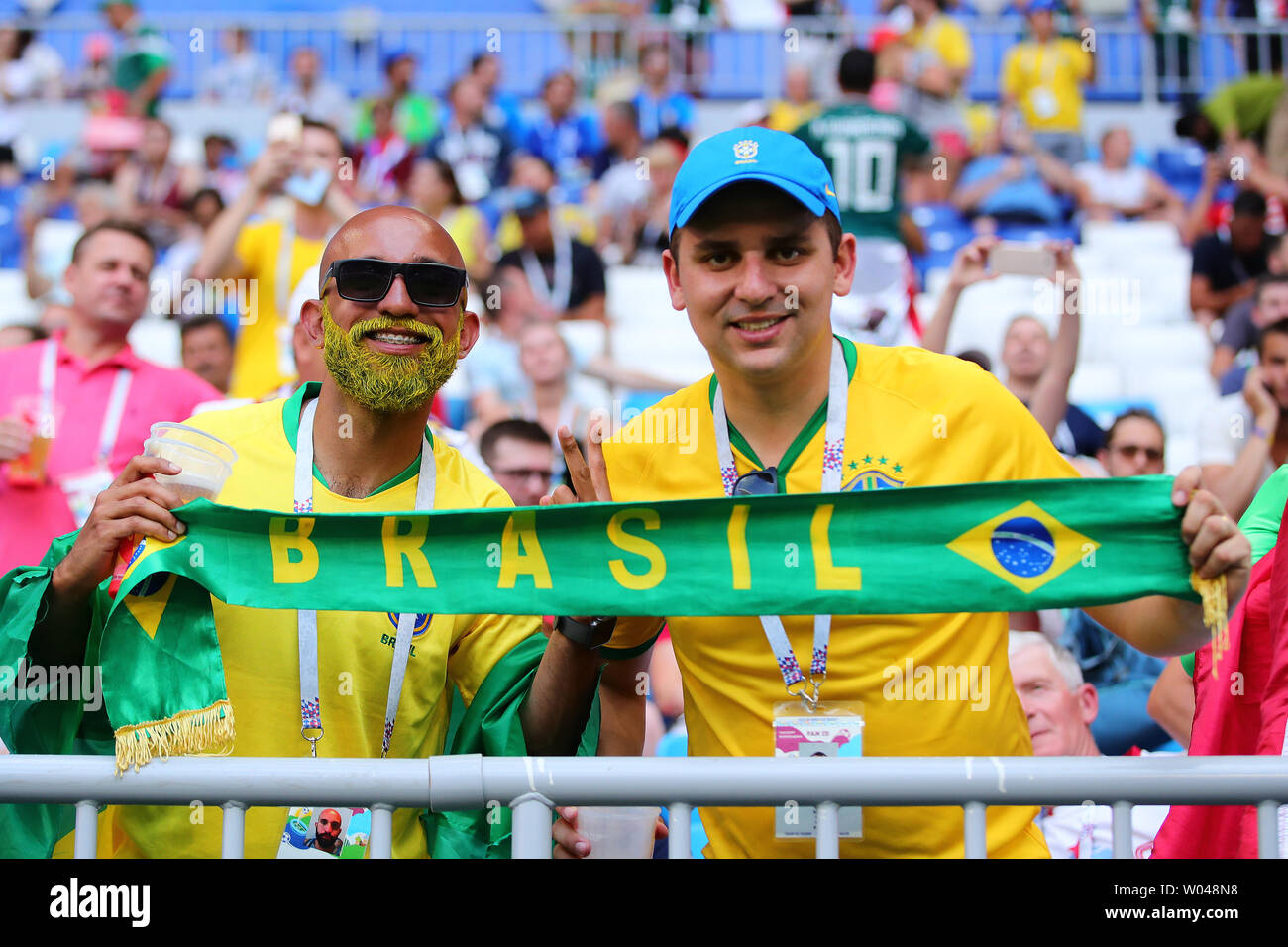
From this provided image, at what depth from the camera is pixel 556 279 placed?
9070mm

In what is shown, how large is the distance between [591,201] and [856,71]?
15.3ft

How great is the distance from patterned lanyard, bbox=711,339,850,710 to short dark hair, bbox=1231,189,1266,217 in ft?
25.8

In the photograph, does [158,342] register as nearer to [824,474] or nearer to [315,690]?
[315,690]

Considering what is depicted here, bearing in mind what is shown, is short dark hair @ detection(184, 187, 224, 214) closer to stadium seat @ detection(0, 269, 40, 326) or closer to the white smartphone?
stadium seat @ detection(0, 269, 40, 326)

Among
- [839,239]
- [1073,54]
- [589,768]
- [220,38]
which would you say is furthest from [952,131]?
[589,768]

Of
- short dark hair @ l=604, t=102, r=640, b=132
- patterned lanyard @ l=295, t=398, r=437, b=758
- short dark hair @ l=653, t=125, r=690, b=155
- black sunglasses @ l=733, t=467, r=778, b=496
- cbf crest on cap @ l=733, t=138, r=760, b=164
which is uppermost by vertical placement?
short dark hair @ l=604, t=102, r=640, b=132

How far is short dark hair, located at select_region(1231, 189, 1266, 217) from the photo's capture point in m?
9.87

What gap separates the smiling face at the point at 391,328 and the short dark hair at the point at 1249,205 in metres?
8.17

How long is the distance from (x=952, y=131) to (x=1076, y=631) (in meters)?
7.89

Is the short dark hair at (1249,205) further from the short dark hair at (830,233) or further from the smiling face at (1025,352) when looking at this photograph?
the short dark hair at (830,233)

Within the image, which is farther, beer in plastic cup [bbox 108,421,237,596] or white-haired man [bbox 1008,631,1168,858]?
white-haired man [bbox 1008,631,1168,858]

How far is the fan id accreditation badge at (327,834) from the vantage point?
2.77m

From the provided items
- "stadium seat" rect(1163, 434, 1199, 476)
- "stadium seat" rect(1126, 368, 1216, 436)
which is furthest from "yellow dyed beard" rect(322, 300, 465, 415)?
"stadium seat" rect(1126, 368, 1216, 436)

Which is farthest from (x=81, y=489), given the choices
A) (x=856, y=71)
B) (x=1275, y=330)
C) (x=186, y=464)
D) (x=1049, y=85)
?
(x=1049, y=85)
